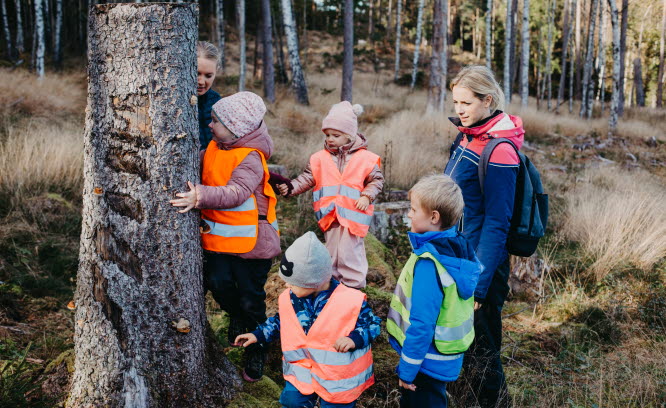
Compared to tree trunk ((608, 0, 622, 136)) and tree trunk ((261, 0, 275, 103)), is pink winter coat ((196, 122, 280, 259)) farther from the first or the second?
tree trunk ((608, 0, 622, 136))

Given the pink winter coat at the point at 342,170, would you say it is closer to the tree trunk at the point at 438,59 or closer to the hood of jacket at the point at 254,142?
the hood of jacket at the point at 254,142

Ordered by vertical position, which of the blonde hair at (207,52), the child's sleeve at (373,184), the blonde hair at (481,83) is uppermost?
the blonde hair at (207,52)

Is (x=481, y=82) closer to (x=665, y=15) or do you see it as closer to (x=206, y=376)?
(x=206, y=376)

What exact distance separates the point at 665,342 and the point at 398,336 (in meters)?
2.96

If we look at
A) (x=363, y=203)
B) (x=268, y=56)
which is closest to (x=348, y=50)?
(x=268, y=56)

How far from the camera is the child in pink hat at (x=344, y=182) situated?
11.7 ft

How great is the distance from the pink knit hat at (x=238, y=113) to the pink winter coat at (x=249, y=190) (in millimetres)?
52

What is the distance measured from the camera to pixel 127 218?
2201 millimetres

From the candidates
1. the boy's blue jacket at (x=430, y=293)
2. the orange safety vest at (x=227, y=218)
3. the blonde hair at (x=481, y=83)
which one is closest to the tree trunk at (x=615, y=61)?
the blonde hair at (x=481, y=83)

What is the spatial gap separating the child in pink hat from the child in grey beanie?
55.6 inches

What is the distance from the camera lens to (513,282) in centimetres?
518

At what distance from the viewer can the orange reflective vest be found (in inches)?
82.4

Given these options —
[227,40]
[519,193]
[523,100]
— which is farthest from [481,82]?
[227,40]

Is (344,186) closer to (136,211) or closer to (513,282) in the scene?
(136,211)
